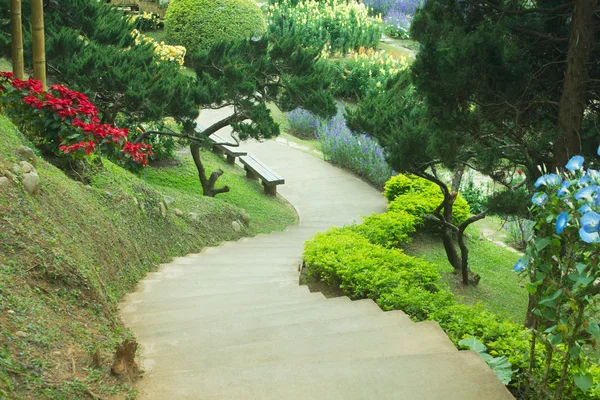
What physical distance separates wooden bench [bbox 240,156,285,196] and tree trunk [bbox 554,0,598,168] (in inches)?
222

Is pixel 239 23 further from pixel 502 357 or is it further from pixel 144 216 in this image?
pixel 502 357

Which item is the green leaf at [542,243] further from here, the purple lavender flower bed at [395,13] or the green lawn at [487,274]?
the purple lavender flower bed at [395,13]

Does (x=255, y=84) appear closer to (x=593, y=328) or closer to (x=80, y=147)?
(x=80, y=147)

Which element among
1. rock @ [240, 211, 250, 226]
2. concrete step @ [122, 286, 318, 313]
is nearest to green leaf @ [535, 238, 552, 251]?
concrete step @ [122, 286, 318, 313]

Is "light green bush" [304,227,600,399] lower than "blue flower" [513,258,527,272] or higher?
lower

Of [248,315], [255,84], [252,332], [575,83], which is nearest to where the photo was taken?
[252,332]

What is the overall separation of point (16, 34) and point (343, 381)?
17.1 ft

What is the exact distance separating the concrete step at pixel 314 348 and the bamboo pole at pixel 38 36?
409 centimetres

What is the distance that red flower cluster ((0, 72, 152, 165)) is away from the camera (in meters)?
5.82

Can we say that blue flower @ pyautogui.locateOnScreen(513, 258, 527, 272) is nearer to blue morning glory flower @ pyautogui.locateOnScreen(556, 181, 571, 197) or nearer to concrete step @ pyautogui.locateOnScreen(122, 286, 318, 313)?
blue morning glory flower @ pyautogui.locateOnScreen(556, 181, 571, 197)

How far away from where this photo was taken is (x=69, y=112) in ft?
19.5

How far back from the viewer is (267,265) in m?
6.26

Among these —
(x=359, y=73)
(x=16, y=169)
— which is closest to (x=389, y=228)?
(x=16, y=169)

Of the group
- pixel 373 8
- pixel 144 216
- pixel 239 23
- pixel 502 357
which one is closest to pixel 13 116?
pixel 144 216
